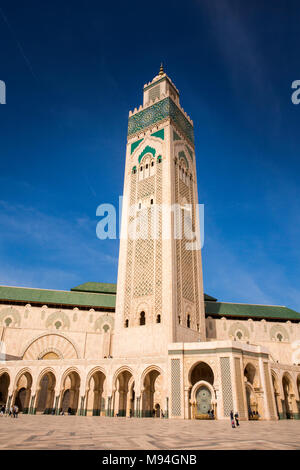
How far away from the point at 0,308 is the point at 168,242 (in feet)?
54.4

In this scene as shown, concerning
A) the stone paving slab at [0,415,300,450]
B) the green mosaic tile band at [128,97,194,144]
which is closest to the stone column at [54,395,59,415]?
the stone paving slab at [0,415,300,450]

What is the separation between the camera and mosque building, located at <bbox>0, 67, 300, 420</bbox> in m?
17.6

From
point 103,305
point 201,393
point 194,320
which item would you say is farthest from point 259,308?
point 201,393

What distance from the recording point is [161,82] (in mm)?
30016

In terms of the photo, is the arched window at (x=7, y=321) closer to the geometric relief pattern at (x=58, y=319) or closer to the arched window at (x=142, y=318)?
the geometric relief pattern at (x=58, y=319)

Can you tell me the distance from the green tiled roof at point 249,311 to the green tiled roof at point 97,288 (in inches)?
399

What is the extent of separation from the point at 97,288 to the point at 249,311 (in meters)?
15.6

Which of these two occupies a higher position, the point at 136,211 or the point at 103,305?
the point at 136,211

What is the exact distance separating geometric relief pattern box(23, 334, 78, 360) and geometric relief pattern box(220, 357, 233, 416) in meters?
14.8
